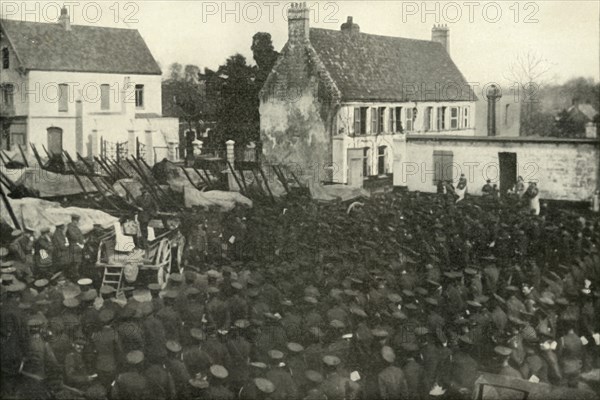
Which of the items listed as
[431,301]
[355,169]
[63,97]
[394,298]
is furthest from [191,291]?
[355,169]

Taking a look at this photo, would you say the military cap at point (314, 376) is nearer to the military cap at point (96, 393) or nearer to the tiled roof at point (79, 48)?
the military cap at point (96, 393)

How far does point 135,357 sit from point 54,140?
3.22m

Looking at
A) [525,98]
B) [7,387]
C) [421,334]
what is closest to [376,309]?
[421,334]

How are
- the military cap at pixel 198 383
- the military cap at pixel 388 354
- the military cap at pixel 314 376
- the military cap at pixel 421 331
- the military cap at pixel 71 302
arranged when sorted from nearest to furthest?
1. the military cap at pixel 198 383
2. the military cap at pixel 314 376
3. the military cap at pixel 388 354
4. the military cap at pixel 421 331
5. the military cap at pixel 71 302

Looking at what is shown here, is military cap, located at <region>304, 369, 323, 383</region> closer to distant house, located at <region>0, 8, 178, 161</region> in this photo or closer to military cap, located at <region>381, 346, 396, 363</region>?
military cap, located at <region>381, 346, 396, 363</region>

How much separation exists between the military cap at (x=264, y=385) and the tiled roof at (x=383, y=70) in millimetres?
6448

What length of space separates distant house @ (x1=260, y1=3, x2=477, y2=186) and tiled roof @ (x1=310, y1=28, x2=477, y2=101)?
0.02 meters

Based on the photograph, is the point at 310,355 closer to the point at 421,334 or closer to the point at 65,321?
the point at 421,334

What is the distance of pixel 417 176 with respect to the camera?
27.6 ft

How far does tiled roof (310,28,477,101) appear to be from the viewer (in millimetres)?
10206

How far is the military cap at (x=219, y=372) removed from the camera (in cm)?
418

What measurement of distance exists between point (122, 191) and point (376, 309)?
11.6 feet

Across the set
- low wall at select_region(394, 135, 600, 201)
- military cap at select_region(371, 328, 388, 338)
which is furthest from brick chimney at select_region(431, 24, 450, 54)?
military cap at select_region(371, 328, 388, 338)

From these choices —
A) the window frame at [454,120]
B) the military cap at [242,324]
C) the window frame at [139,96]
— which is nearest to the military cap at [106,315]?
the military cap at [242,324]
